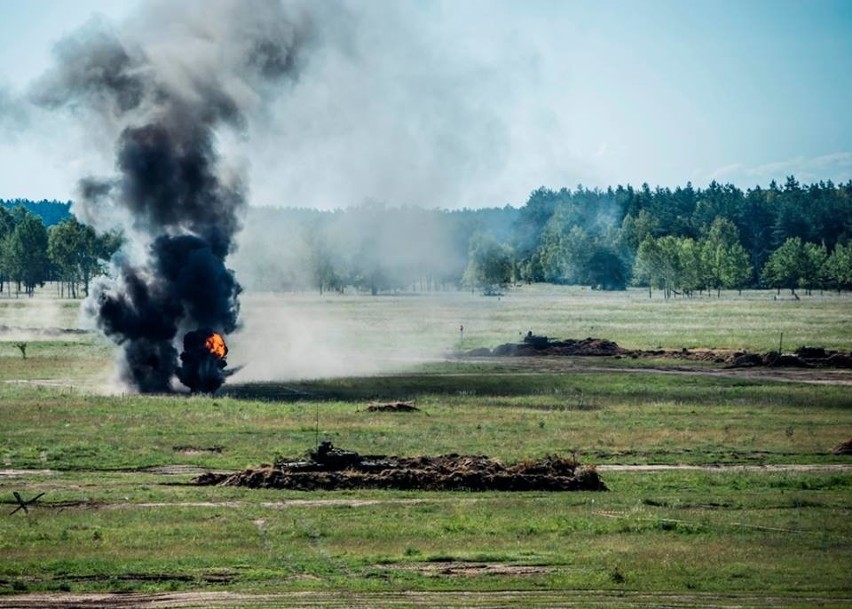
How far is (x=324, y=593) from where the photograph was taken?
31844 millimetres

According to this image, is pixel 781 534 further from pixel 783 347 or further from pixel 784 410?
pixel 783 347

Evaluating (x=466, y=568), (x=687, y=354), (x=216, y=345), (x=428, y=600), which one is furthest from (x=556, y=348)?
(x=428, y=600)

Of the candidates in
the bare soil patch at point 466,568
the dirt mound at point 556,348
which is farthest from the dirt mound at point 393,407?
the dirt mound at point 556,348

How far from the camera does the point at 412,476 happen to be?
157 ft

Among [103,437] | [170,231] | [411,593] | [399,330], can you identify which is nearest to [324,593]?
[411,593]

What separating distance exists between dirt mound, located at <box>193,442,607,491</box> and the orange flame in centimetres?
3093

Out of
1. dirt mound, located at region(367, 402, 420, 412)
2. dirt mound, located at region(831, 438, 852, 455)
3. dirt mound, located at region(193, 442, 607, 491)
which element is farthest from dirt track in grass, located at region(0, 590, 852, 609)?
dirt mound, located at region(367, 402, 420, 412)

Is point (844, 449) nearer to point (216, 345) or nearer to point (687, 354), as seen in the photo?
point (216, 345)

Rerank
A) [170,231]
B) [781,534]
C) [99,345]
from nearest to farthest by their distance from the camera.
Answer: [781,534], [170,231], [99,345]

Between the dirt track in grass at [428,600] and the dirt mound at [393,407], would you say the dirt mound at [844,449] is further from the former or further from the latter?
the dirt track in grass at [428,600]

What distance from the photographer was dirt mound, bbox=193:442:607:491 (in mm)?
47188

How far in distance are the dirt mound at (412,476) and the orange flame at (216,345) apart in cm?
3093

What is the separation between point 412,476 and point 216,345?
112ft

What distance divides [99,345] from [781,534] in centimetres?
9974
